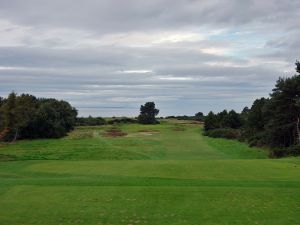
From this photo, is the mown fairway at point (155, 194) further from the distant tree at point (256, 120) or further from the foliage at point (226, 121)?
the foliage at point (226, 121)

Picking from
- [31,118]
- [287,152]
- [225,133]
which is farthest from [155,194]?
[31,118]

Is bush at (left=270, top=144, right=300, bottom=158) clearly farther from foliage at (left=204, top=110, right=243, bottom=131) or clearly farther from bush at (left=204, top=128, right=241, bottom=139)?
foliage at (left=204, top=110, right=243, bottom=131)

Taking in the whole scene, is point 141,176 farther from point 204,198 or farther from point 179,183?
point 204,198

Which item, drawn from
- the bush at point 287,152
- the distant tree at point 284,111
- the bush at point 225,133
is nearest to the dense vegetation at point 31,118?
the bush at point 225,133

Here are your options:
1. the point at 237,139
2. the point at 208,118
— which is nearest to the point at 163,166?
the point at 237,139

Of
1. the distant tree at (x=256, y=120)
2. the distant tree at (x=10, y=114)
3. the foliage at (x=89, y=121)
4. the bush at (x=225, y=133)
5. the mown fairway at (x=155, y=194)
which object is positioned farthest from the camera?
the foliage at (x=89, y=121)

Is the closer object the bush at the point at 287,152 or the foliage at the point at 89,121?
the bush at the point at 287,152

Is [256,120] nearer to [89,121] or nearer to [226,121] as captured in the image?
[226,121]

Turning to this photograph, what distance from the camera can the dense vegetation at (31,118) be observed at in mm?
88688

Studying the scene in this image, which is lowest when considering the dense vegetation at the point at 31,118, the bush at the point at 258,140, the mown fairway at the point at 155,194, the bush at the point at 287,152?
the mown fairway at the point at 155,194

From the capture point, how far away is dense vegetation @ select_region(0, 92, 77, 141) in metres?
88.7

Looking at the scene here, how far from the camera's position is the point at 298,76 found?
72.1 meters

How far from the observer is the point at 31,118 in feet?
325

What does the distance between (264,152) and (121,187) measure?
44.3 metres
